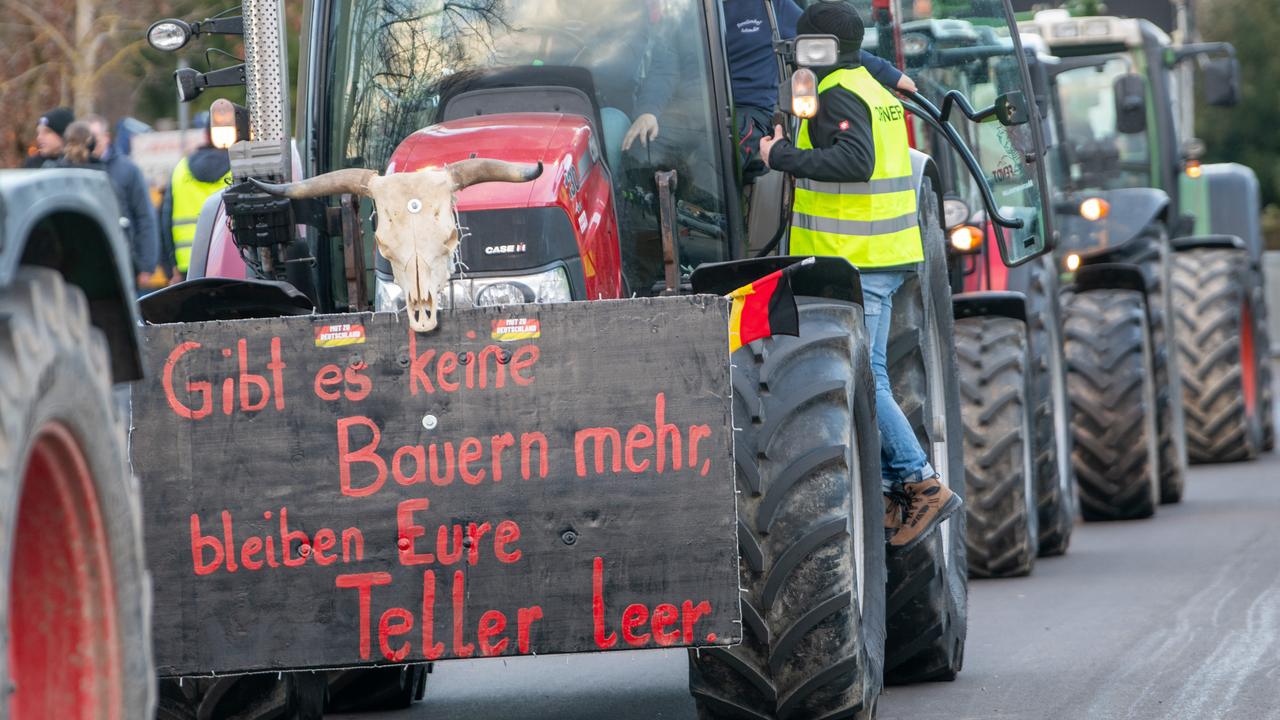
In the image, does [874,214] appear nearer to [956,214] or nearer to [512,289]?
[512,289]

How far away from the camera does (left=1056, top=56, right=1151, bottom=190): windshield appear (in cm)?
1481

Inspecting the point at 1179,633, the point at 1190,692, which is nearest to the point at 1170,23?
the point at 1179,633

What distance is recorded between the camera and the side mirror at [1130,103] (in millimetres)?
14242

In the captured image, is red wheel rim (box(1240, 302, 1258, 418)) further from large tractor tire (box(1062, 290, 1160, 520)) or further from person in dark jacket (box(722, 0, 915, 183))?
person in dark jacket (box(722, 0, 915, 183))

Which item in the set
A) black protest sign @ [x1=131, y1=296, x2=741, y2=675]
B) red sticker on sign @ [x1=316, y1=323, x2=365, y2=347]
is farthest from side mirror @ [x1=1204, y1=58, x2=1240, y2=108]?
red sticker on sign @ [x1=316, y1=323, x2=365, y2=347]

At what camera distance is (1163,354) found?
13445 mm

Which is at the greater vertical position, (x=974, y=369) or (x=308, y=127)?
(x=308, y=127)

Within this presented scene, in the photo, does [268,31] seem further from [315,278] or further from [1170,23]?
[1170,23]

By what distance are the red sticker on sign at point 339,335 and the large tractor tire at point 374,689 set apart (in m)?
2.21

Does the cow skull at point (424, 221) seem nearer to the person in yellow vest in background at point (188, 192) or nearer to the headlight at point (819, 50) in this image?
the headlight at point (819, 50)

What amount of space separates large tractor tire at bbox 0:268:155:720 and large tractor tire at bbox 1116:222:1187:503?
1028cm

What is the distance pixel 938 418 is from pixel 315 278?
256 centimetres

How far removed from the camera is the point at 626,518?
17.7 ft

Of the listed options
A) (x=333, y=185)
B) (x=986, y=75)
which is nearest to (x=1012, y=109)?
(x=986, y=75)
